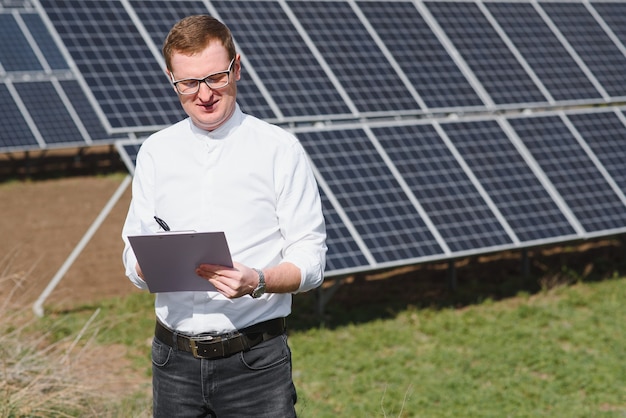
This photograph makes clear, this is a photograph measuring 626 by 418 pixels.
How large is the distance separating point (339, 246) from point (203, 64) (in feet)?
18.0

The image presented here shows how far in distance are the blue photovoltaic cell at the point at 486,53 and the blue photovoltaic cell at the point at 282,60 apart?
219 cm

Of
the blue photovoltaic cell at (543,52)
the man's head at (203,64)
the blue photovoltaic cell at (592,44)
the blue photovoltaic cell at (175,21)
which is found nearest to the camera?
the man's head at (203,64)

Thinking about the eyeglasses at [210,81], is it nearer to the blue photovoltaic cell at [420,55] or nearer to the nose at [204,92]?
the nose at [204,92]

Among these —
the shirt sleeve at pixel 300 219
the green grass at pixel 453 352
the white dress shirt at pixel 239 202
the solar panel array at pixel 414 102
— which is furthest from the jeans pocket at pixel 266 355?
the solar panel array at pixel 414 102

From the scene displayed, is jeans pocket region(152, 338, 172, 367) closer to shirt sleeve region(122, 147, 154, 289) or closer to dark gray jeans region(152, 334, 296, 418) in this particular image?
dark gray jeans region(152, 334, 296, 418)

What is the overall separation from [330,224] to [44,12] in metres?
3.68

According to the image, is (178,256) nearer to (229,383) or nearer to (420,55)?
(229,383)

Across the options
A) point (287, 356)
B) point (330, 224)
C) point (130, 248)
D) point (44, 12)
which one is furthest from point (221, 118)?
point (44, 12)

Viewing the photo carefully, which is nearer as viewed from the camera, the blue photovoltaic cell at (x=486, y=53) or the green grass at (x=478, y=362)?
the green grass at (x=478, y=362)

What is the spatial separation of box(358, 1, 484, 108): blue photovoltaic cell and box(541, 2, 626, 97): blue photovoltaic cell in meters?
2.26

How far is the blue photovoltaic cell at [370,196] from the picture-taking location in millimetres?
8844

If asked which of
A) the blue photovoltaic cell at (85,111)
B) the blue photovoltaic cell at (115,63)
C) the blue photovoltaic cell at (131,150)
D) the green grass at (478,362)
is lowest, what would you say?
the green grass at (478,362)

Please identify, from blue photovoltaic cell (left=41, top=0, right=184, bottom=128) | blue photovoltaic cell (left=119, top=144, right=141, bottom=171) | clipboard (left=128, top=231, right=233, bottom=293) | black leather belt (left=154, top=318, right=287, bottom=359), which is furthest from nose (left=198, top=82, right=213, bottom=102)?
blue photovoltaic cell (left=41, top=0, right=184, bottom=128)

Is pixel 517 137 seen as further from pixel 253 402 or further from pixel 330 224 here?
pixel 253 402
